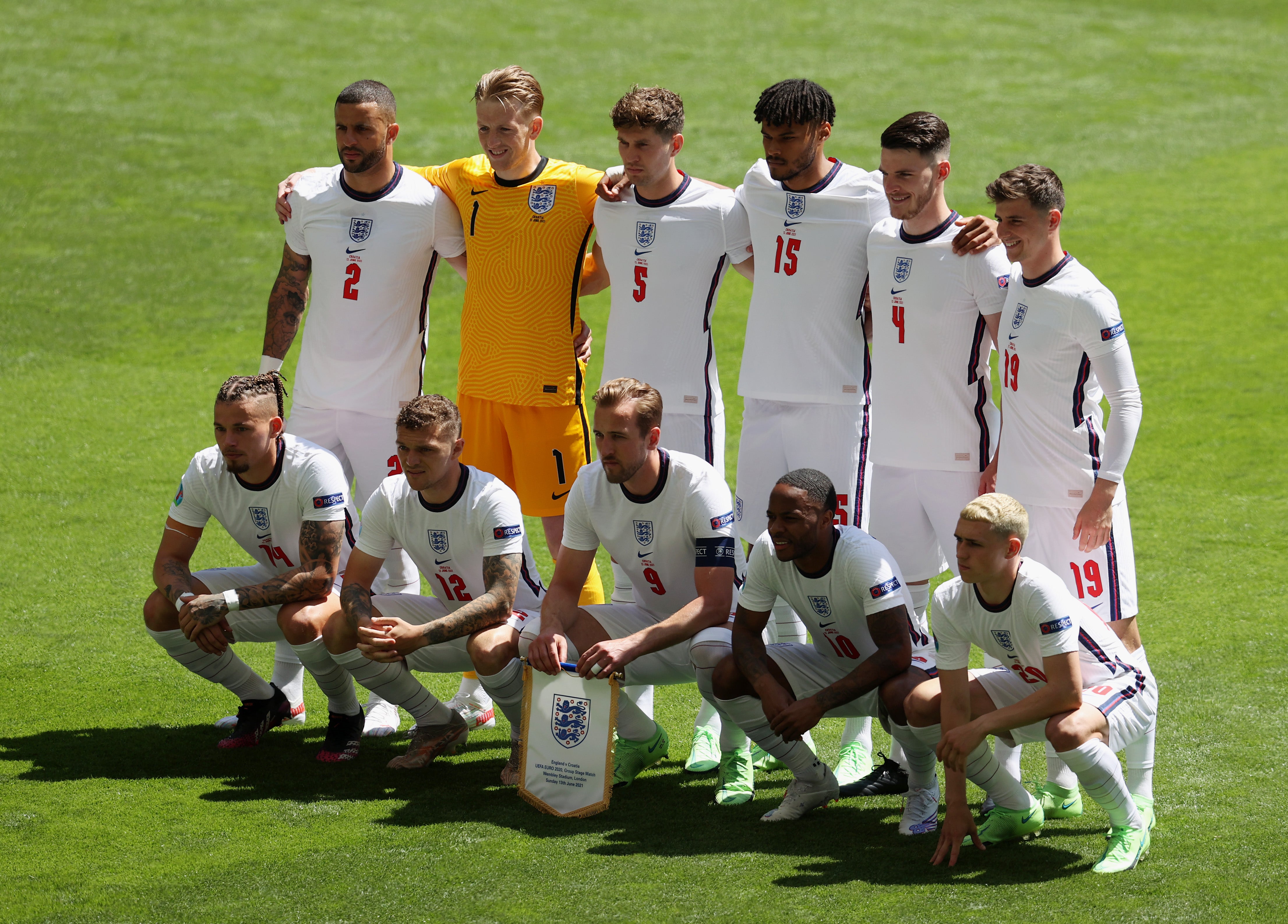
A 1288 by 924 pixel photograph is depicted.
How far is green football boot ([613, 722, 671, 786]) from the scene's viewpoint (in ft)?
19.9

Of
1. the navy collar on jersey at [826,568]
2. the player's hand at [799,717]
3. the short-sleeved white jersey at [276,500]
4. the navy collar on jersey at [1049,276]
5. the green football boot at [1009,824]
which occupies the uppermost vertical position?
the navy collar on jersey at [1049,276]

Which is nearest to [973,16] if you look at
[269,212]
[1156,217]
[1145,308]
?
[1156,217]

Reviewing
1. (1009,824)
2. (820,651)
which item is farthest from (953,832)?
(820,651)

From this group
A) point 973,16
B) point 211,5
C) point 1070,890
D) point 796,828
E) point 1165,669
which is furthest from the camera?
point 973,16

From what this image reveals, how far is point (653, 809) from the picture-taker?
5770mm

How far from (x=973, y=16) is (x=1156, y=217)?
9.56 metres

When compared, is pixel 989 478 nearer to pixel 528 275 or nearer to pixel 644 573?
pixel 644 573

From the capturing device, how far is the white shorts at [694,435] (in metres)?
6.61

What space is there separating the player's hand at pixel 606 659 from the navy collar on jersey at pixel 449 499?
928 millimetres

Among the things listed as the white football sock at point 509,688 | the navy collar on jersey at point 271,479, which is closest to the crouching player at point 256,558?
the navy collar on jersey at point 271,479

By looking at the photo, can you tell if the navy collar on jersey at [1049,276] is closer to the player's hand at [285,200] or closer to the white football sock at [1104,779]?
the white football sock at [1104,779]

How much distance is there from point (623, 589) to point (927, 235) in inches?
81.5

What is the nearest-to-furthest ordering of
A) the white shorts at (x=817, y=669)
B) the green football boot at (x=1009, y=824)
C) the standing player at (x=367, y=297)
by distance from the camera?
the green football boot at (x=1009, y=824) < the white shorts at (x=817, y=669) < the standing player at (x=367, y=297)

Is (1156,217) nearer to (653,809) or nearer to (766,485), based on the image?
(766,485)
